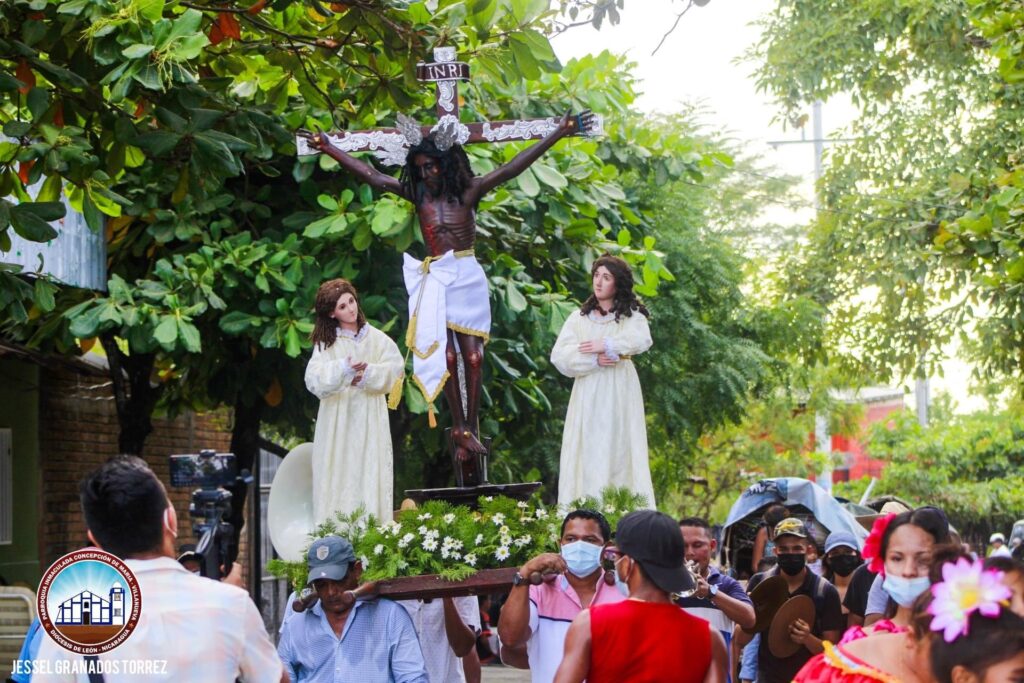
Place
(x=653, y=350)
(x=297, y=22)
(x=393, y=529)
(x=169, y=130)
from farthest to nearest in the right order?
1. (x=653, y=350)
2. (x=297, y=22)
3. (x=169, y=130)
4. (x=393, y=529)

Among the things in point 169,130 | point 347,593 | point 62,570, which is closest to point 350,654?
point 347,593

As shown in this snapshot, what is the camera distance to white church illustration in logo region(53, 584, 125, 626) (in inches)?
163

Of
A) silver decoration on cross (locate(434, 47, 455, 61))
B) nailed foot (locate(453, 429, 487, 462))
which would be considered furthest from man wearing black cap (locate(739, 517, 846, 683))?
silver decoration on cross (locate(434, 47, 455, 61))

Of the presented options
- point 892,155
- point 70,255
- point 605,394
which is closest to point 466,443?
point 605,394

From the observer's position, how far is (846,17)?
18781mm

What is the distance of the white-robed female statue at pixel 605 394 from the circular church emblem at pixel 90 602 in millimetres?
4080

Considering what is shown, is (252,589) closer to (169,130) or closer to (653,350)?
(653,350)

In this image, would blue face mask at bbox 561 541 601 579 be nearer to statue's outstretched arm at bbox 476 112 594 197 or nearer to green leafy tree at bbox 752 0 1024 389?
statue's outstretched arm at bbox 476 112 594 197

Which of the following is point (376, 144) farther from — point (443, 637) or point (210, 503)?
point (210, 503)

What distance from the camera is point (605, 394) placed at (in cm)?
827

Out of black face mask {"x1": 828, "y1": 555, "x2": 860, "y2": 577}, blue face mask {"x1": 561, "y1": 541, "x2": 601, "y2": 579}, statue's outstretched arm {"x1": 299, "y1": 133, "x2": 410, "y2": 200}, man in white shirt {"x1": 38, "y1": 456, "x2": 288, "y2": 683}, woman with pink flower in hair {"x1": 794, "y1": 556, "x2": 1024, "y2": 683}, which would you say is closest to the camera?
woman with pink flower in hair {"x1": 794, "y1": 556, "x2": 1024, "y2": 683}

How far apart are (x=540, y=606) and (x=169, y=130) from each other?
306cm

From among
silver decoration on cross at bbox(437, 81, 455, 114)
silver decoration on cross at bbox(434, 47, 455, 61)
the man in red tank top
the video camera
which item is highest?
silver decoration on cross at bbox(434, 47, 455, 61)

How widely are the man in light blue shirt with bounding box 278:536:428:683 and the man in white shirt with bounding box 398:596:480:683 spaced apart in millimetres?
865
